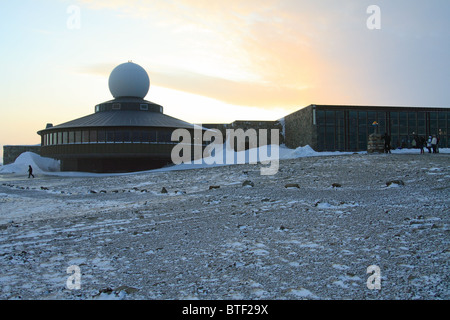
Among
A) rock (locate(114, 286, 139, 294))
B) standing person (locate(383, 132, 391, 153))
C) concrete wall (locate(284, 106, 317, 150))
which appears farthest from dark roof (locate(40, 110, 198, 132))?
rock (locate(114, 286, 139, 294))

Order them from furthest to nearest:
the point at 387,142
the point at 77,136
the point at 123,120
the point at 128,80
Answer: the point at 128,80 < the point at 123,120 < the point at 77,136 < the point at 387,142

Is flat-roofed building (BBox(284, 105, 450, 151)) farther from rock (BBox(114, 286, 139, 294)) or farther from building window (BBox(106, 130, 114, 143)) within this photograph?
rock (BBox(114, 286, 139, 294))

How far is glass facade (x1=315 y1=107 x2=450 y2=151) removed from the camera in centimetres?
3716

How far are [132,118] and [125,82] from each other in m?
8.11

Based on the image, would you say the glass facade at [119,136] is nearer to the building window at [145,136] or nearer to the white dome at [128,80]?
the building window at [145,136]

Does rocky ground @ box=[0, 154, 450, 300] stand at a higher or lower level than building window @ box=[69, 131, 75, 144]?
lower

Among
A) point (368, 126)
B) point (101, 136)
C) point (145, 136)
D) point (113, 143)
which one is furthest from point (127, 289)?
point (101, 136)

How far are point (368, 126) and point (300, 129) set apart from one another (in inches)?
298

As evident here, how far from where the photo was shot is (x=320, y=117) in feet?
122

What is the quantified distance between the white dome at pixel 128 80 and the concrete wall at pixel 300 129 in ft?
68.4

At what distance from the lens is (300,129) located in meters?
41.6

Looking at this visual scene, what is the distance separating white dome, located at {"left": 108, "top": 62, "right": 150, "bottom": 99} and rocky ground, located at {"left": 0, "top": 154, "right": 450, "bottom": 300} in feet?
127

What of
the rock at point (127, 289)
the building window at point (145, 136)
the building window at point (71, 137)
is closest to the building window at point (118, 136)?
the building window at point (145, 136)

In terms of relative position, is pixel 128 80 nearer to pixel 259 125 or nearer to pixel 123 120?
pixel 123 120
